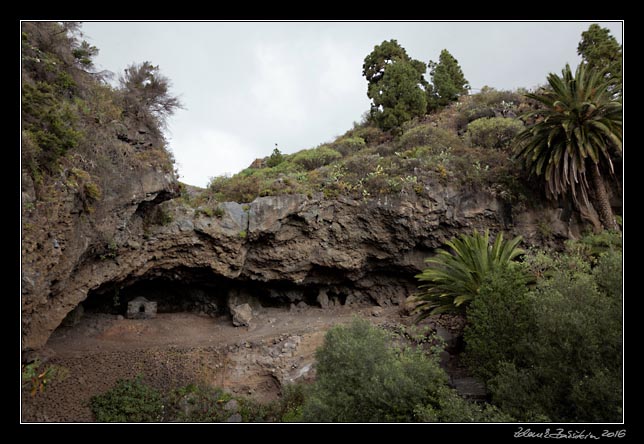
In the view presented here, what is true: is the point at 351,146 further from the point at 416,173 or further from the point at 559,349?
the point at 559,349

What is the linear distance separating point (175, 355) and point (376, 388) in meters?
8.69

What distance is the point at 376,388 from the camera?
7.63 m

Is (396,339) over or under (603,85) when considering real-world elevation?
under

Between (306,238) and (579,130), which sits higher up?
(579,130)

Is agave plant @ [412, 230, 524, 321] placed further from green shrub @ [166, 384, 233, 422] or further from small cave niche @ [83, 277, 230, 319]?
small cave niche @ [83, 277, 230, 319]

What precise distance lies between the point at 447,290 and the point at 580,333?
6.06m

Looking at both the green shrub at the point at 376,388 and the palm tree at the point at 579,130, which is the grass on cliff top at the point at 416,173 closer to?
the palm tree at the point at 579,130

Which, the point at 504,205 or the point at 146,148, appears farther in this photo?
the point at 504,205

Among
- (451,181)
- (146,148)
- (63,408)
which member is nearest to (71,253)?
(63,408)

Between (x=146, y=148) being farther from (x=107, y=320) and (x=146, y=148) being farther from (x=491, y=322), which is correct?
(x=491, y=322)

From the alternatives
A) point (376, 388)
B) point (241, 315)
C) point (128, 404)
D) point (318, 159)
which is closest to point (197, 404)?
point (128, 404)

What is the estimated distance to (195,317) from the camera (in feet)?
56.2

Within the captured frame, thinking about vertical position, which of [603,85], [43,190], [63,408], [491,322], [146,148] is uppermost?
[603,85]

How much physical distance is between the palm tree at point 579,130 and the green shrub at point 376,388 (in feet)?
32.8
